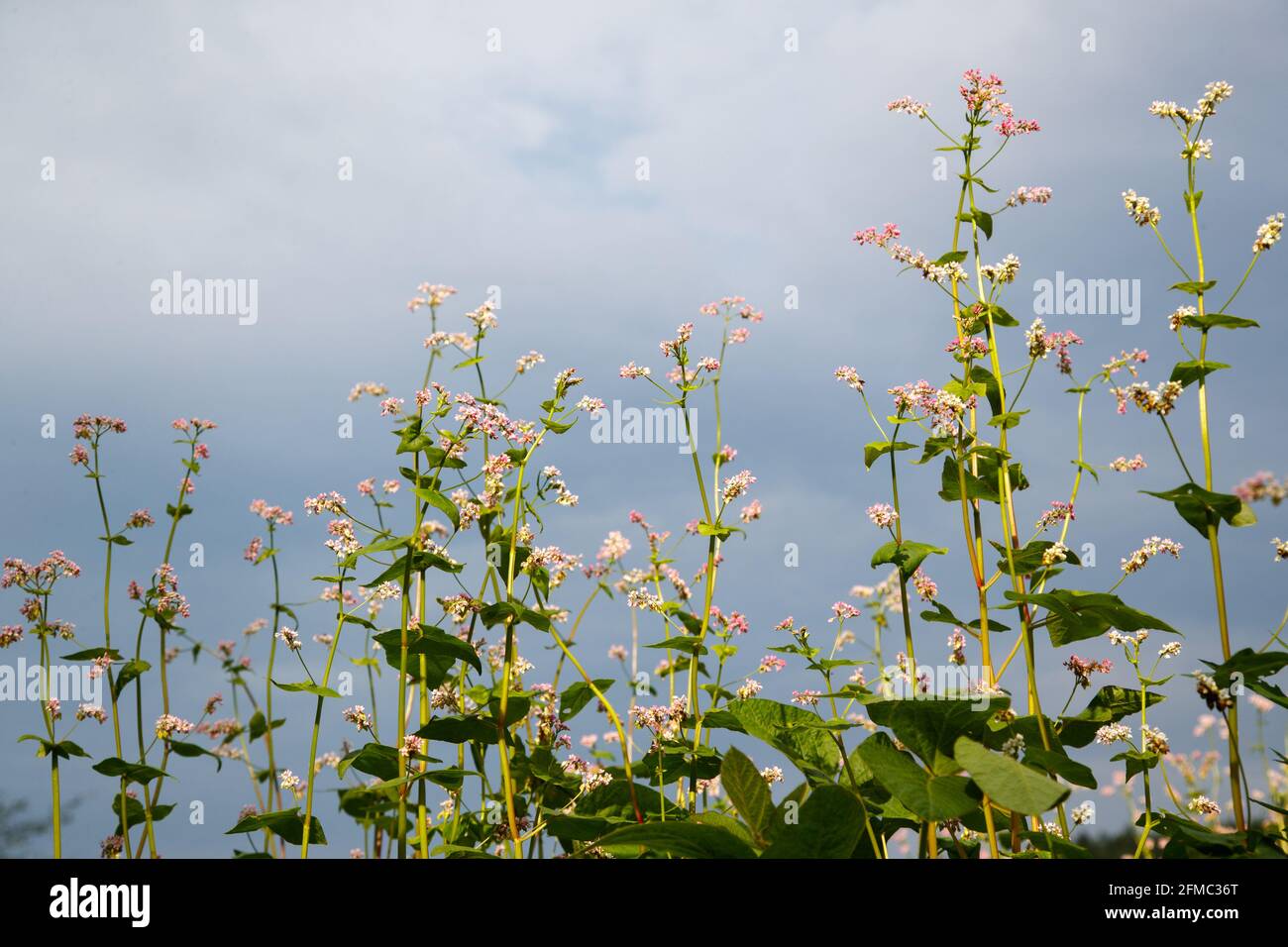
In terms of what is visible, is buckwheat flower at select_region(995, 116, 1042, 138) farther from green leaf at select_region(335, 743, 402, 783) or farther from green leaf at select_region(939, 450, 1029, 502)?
green leaf at select_region(335, 743, 402, 783)

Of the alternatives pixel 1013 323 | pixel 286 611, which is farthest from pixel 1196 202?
pixel 286 611

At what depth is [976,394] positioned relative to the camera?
283 centimetres

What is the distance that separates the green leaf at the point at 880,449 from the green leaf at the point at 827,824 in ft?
4.73

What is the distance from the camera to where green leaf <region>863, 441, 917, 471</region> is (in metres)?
2.80

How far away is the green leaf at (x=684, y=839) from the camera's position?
1.50 meters

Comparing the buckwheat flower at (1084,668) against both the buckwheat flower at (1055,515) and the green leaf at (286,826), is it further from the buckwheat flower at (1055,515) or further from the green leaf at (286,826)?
the green leaf at (286,826)

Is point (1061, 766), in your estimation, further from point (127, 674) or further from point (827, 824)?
point (127, 674)

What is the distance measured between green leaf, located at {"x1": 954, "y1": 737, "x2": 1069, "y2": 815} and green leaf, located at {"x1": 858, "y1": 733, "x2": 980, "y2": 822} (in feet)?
0.28

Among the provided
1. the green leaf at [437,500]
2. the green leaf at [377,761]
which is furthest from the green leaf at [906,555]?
the green leaf at [377,761]

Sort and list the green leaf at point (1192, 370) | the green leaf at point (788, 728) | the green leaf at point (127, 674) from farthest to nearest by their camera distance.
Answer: the green leaf at point (127, 674), the green leaf at point (1192, 370), the green leaf at point (788, 728)

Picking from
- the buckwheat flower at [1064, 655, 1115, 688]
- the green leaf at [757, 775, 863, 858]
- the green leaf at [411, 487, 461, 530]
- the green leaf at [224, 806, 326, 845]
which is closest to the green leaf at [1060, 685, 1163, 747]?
the buckwheat flower at [1064, 655, 1115, 688]

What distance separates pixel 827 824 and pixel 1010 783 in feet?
1.02

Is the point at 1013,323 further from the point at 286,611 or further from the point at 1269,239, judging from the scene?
the point at 286,611
